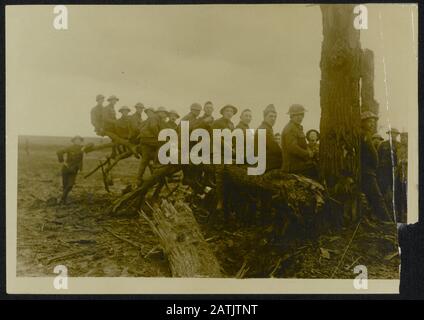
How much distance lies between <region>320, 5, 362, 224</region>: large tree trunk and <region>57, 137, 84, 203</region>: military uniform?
4.33 feet

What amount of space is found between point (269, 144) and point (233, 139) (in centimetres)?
20

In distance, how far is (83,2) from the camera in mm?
3494

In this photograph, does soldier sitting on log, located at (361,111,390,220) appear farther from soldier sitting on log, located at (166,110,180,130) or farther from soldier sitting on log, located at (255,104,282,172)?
soldier sitting on log, located at (166,110,180,130)

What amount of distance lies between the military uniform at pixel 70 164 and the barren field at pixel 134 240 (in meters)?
0.03

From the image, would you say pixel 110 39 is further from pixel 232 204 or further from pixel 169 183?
pixel 232 204

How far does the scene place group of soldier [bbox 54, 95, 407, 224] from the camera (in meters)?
3.46

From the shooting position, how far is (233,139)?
347cm

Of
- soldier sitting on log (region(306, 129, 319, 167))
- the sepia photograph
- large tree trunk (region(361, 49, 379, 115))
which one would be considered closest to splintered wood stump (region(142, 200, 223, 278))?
the sepia photograph

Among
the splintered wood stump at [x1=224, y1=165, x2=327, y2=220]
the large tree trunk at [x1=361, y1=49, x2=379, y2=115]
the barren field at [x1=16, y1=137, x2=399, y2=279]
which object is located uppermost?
the large tree trunk at [x1=361, y1=49, x2=379, y2=115]

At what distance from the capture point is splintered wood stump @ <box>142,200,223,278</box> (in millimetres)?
3471

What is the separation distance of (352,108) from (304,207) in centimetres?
60

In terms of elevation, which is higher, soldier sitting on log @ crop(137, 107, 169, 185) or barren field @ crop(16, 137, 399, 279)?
soldier sitting on log @ crop(137, 107, 169, 185)

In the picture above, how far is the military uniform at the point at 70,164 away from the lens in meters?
3.47

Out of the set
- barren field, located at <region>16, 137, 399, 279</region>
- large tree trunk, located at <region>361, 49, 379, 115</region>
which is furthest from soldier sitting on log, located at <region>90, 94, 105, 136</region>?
large tree trunk, located at <region>361, 49, 379, 115</region>
